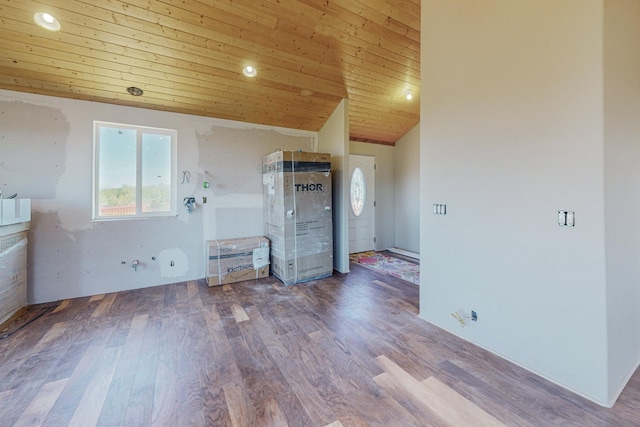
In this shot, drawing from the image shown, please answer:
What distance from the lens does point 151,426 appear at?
4.75ft

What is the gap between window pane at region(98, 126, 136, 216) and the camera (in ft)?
11.1

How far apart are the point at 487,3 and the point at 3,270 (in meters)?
4.92

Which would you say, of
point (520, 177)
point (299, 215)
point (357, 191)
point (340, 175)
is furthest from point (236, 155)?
point (520, 177)

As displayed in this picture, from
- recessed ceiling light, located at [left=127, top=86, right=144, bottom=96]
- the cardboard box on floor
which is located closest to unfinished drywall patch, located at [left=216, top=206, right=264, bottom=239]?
the cardboard box on floor

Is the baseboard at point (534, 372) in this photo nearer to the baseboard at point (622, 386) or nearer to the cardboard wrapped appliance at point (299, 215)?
the baseboard at point (622, 386)

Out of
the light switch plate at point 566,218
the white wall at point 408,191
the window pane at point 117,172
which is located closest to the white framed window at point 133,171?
the window pane at point 117,172

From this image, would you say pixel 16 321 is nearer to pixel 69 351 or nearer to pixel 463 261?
pixel 69 351

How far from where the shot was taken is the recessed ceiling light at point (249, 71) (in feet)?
10.5

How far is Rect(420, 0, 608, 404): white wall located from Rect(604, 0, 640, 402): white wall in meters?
0.09

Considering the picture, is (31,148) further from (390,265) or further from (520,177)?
(390,265)

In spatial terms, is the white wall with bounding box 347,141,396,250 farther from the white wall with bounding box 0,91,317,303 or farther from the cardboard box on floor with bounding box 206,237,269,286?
the cardboard box on floor with bounding box 206,237,269,286

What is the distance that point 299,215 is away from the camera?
380 cm

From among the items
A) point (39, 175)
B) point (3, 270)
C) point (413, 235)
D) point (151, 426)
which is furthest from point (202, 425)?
point (413, 235)

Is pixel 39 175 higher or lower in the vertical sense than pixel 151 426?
higher
